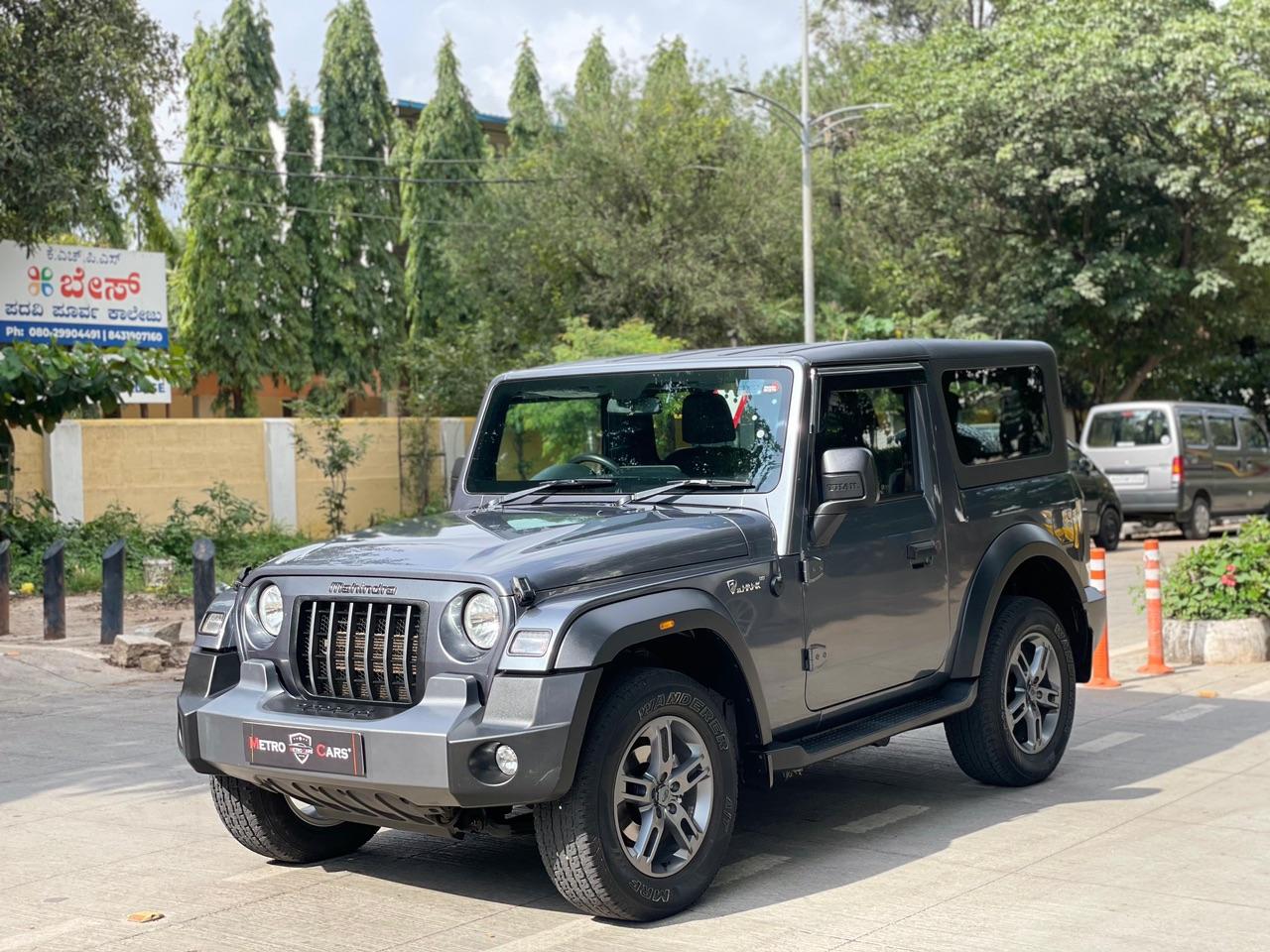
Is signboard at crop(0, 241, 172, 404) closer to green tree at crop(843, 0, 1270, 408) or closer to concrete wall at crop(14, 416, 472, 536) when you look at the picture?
concrete wall at crop(14, 416, 472, 536)

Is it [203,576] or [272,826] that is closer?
[272,826]

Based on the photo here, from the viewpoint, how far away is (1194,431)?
23.6 metres

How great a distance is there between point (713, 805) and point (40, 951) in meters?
2.30

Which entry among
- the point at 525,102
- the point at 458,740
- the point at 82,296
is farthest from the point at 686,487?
the point at 525,102

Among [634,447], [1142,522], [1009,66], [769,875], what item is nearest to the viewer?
[769,875]

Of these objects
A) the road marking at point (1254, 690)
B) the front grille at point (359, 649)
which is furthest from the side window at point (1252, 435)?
the front grille at point (359, 649)

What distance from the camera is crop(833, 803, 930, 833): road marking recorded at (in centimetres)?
660

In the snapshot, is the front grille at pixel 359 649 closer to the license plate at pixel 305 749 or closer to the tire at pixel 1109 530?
the license plate at pixel 305 749

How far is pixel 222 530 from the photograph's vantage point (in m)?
20.4

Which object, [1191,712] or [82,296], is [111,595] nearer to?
[1191,712]

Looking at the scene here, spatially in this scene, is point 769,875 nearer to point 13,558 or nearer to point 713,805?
point 713,805

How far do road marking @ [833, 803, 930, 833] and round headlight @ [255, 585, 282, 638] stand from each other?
101 inches

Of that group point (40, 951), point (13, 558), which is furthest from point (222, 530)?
point (40, 951)

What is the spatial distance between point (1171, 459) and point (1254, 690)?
13.8 metres
